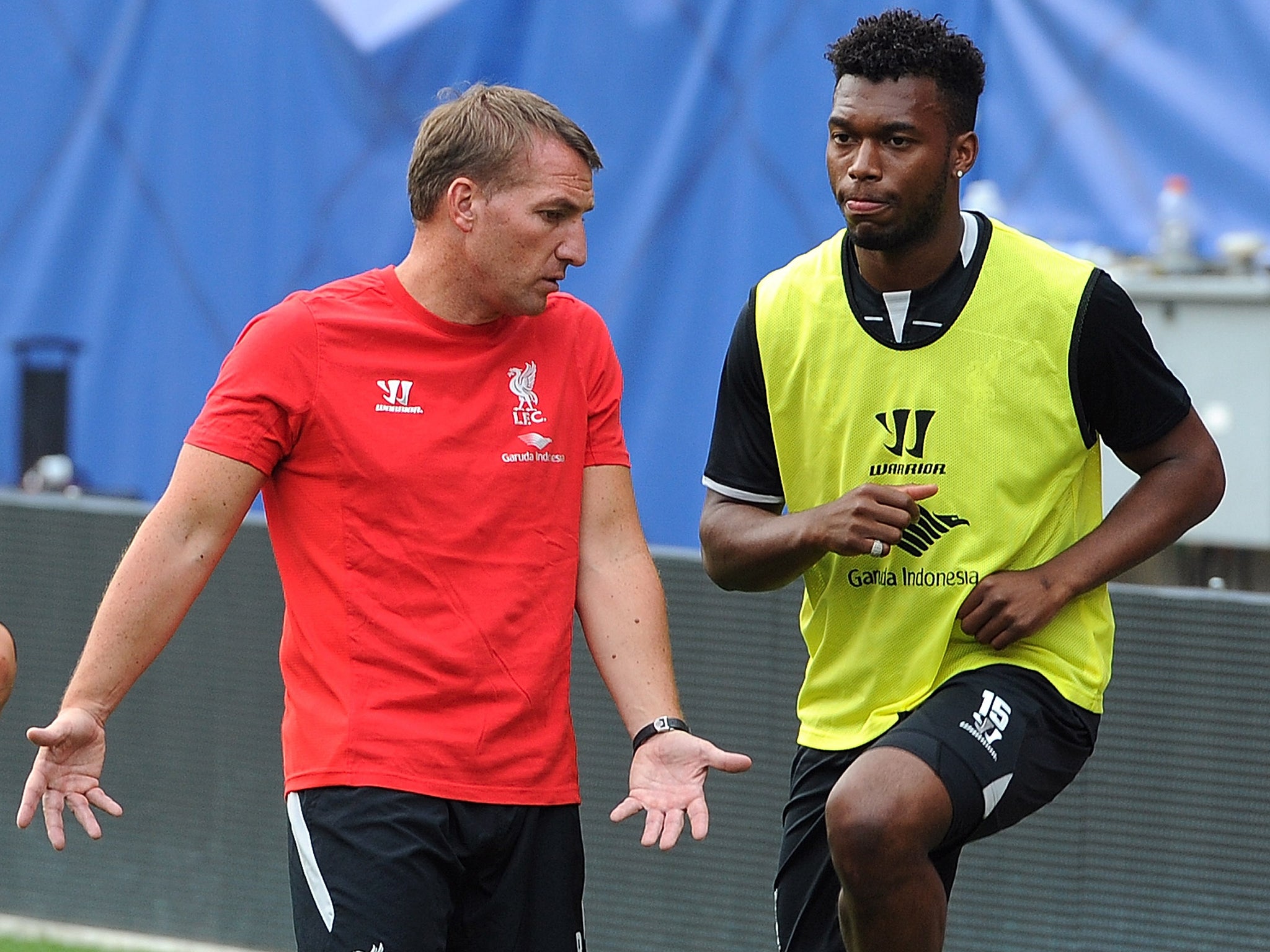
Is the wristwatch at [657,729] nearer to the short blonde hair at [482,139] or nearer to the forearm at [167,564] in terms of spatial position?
the forearm at [167,564]

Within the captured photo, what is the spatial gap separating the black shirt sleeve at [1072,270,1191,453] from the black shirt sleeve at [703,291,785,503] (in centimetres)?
62

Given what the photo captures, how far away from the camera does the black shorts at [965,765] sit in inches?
132

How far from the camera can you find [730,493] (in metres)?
3.82

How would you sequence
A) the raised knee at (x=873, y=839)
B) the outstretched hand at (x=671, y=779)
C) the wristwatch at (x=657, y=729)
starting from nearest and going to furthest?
the raised knee at (x=873, y=839), the outstretched hand at (x=671, y=779), the wristwatch at (x=657, y=729)

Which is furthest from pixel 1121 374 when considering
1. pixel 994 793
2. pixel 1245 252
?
pixel 1245 252

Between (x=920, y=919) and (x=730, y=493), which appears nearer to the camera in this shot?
(x=920, y=919)

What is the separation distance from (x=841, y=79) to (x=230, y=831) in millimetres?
3590

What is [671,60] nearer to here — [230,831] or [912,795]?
[230,831]

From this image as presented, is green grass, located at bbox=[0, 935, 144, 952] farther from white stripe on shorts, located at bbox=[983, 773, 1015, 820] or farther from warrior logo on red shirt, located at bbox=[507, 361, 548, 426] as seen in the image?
white stripe on shorts, located at bbox=[983, 773, 1015, 820]

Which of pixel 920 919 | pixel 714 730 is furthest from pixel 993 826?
pixel 714 730

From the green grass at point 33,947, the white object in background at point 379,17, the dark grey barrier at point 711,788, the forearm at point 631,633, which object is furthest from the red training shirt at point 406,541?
the white object in background at point 379,17

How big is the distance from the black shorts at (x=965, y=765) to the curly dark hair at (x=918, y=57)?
105 cm

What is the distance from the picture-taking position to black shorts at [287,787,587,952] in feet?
10.6

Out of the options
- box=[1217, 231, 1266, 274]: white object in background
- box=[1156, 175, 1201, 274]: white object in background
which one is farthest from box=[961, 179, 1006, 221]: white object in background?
box=[1217, 231, 1266, 274]: white object in background
